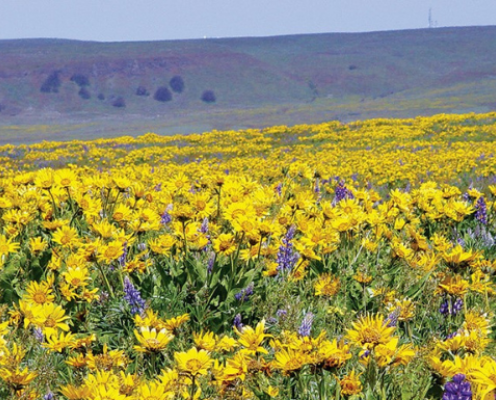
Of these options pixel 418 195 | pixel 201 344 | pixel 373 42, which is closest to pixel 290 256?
pixel 418 195

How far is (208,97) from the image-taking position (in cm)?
9638

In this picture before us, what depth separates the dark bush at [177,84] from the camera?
101m

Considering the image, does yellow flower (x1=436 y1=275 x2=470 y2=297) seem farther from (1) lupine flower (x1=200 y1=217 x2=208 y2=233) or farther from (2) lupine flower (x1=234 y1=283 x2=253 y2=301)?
(1) lupine flower (x1=200 y1=217 x2=208 y2=233)

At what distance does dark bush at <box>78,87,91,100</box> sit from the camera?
9681 cm

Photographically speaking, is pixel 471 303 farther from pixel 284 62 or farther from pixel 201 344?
pixel 284 62

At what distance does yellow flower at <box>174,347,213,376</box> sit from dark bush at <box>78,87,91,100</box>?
101 metres

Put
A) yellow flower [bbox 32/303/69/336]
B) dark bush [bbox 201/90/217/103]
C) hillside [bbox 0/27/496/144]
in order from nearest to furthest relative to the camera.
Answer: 1. yellow flower [bbox 32/303/69/336]
2. hillside [bbox 0/27/496/144]
3. dark bush [bbox 201/90/217/103]

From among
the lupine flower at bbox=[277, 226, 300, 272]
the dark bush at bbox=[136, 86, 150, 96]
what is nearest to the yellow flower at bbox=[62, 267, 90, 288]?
the lupine flower at bbox=[277, 226, 300, 272]

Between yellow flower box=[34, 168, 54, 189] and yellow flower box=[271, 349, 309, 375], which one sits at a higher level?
yellow flower box=[34, 168, 54, 189]

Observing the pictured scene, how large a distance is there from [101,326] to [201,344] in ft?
4.15

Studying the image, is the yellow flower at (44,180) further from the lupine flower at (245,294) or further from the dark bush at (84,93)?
the dark bush at (84,93)

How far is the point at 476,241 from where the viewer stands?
12.9 feet

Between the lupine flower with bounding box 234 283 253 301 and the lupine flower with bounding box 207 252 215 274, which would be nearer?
the lupine flower with bounding box 234 283 253 301

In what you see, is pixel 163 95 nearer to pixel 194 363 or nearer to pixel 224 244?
pixel 224 244
